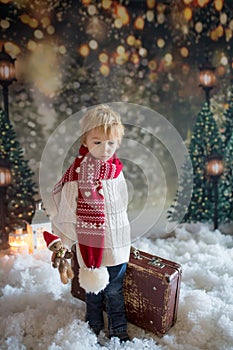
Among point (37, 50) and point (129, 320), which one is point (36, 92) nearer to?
point (37, 50)

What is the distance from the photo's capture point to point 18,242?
7.14ft

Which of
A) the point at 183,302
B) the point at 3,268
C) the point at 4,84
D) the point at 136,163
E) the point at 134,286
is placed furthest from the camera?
the point at 136,163

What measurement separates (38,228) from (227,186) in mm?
1331

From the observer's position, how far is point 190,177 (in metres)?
2.46

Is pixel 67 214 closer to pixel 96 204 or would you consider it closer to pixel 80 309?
pixel 96 204

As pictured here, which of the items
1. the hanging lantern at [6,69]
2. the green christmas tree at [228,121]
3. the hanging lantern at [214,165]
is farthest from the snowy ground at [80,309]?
the hanging lantern at [6,69]

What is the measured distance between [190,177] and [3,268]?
1294mm

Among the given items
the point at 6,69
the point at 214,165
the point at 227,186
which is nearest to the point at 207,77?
the point at 214,165

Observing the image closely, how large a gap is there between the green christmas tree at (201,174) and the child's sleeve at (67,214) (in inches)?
47.6

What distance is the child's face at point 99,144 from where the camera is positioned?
4.31 feet

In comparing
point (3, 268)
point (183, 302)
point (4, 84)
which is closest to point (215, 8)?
point (4, 84)

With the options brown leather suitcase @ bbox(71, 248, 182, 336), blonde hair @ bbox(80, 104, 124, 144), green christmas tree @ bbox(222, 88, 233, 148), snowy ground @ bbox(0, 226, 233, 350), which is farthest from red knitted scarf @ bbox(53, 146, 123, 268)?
green christmas tree @ bbox(222, 88, 233, 148)

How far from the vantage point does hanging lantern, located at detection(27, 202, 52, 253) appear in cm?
211

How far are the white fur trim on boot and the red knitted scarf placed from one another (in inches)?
0.9
